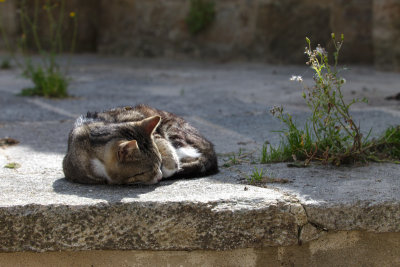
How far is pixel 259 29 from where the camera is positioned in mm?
7656

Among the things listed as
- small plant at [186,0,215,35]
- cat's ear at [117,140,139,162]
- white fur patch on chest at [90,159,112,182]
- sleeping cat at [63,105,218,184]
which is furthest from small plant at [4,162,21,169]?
small plant at [186,0,215,35]

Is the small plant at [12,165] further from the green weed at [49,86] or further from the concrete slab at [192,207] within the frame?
the green weed at [49,86]

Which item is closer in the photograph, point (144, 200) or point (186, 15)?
point (144, 200)

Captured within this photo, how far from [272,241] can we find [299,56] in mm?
5489

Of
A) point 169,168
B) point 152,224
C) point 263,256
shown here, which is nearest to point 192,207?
point 152,224

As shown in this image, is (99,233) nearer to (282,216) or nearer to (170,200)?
(170,200)

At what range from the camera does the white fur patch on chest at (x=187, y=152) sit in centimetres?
288

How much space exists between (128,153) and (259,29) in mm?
5402

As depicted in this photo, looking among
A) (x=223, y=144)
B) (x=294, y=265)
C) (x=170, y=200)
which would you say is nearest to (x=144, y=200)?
(x=170, y=200)

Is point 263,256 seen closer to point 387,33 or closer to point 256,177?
point 256,177

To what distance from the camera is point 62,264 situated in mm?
2348

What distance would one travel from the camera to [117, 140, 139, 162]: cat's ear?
8.36ft

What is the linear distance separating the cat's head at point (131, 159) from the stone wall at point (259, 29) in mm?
4630

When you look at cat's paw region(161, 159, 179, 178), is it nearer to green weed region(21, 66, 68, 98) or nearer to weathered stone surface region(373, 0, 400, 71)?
green weed region(21, 66, 68, 98)
